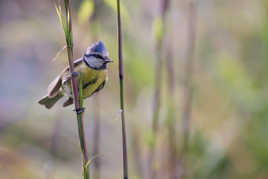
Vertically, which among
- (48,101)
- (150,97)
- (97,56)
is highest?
(97,56)

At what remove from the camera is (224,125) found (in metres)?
1.69

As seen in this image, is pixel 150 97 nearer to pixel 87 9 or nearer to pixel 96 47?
pixel 87 9

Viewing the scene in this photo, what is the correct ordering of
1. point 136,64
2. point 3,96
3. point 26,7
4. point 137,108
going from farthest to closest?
point 3,96
point 26,7
point 137,108
point 136,64

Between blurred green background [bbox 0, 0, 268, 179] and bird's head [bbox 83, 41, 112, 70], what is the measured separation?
454 millimetres

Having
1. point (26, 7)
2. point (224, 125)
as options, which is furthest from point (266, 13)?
point (26, 7)

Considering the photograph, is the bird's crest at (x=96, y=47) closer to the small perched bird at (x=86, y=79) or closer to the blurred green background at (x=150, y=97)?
the small perched bird at (x=86, y=79)

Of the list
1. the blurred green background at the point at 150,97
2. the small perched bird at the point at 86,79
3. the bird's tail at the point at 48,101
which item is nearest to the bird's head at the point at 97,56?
the small perched bird at the point at 86,79

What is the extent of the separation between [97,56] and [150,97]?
74 cm

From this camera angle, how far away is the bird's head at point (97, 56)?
2.37 ft

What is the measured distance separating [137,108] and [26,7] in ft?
2.42

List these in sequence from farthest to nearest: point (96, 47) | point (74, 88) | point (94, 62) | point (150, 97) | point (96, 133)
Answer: point (150, 97) → point (96, 133) → point (94, 62) → point (96, 47) → point (74, 88)

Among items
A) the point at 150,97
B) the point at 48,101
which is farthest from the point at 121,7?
the point at 150,97

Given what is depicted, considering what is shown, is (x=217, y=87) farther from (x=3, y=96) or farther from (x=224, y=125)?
(x=3, y=96)

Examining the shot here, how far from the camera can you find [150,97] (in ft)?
5.02
